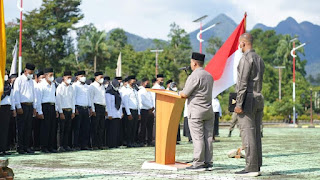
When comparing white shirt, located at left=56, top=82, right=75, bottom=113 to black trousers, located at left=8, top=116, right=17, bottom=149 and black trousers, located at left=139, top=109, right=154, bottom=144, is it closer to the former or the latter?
black trousers, located at left=8, top=116, right=17, bottom=149

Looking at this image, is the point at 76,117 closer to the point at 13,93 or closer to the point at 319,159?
the point at 13,93

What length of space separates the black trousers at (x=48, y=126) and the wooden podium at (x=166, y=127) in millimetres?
4836

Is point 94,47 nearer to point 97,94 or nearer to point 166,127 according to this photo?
point 97,94

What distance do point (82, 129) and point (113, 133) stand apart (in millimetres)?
1199

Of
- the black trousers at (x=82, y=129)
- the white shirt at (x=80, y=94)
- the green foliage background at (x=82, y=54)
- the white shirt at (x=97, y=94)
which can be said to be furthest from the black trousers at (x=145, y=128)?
the green foliage background at (x=82, y=54)

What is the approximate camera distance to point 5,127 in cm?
1270

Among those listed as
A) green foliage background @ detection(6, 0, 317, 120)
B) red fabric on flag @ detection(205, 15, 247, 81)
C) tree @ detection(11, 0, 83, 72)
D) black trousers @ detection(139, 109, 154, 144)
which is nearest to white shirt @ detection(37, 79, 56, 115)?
red fabric on flag @ detection(205, 15, 247, 81)

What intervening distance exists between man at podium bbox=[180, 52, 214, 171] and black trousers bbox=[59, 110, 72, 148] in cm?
565

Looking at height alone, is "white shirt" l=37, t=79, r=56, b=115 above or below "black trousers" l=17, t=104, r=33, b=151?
above

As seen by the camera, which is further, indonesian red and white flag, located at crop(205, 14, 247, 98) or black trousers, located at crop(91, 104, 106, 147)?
black trousers, located at crop(91, 104, 106, 147)

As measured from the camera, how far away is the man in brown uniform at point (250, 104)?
8570 mm

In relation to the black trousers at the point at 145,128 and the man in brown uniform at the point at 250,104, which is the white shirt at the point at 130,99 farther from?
the man in brown uniform at the point at 250,104

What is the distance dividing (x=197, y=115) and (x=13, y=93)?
525 cm

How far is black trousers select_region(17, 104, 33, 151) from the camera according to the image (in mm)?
13141
